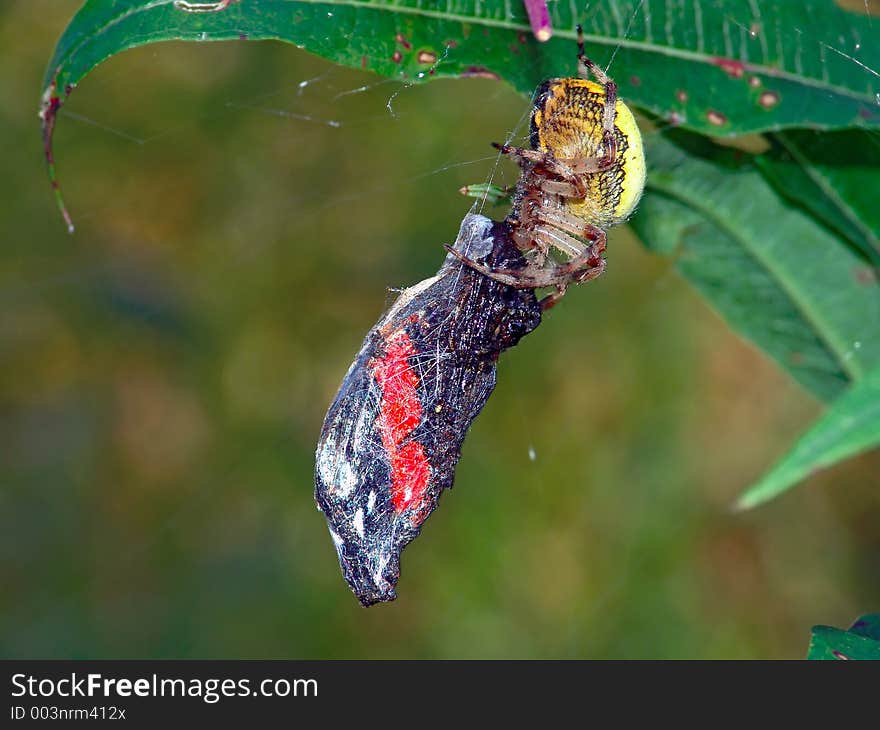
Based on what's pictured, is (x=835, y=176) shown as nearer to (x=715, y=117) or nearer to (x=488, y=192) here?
(x=715, y=117)

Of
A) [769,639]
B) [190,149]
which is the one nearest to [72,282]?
[190,149]

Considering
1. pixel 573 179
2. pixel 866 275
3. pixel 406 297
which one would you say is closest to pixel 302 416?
pixel 406 297

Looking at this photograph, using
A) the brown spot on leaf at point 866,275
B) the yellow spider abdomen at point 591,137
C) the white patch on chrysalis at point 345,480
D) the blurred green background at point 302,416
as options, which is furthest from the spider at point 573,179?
the blurred green background at point 302,416

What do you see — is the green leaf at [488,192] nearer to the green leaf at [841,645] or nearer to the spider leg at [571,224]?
the spider leg at [571,224]

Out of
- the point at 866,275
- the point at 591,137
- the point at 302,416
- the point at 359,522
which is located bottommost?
the point at 302,416

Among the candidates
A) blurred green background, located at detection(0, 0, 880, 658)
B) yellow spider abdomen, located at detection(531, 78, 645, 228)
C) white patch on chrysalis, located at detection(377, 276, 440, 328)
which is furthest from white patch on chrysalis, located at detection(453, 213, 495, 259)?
blurred green background, located at detection(0, 0, 880, 658)

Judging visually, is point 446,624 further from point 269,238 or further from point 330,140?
point 330,140

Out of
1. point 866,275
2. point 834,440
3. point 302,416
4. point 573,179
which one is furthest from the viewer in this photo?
point 302,416
